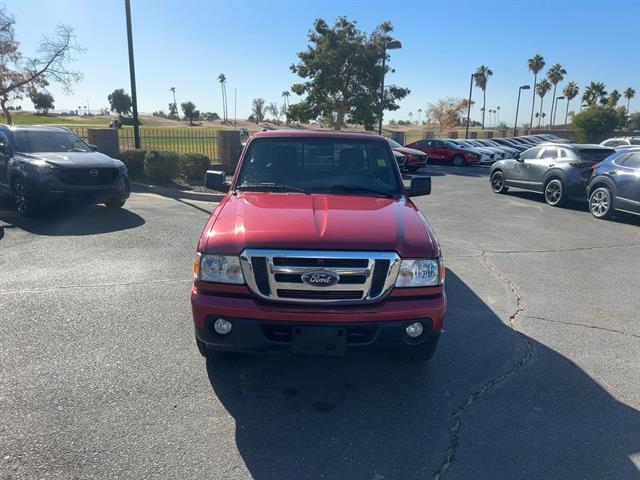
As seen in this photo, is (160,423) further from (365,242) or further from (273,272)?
(365,242)

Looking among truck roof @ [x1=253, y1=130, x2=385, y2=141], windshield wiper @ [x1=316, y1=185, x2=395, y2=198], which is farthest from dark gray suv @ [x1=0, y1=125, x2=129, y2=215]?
windshield wiper @ [x1=316, y1=185, x2=395, y2=198]

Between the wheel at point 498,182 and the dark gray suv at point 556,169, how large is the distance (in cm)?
25

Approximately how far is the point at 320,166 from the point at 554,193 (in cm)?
981

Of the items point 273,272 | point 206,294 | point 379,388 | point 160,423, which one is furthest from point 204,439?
point 379,388

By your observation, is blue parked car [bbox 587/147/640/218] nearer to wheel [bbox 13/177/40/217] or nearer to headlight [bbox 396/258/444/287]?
headlight [bbox 396/258/444/287]

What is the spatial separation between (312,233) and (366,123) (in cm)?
2651

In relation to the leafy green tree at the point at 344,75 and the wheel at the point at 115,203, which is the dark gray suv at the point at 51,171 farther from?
the leafy green tree at the point at 344,75

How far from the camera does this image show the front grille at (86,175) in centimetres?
870

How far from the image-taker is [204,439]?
289 centimetres

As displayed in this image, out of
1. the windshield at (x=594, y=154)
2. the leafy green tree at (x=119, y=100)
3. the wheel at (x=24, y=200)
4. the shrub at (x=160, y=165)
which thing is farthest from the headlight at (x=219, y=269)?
the leafy green tree at (x=119, y=100)

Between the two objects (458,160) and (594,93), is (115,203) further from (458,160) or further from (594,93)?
(594,93)

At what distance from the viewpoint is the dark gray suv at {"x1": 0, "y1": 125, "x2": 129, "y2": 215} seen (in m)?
8.62

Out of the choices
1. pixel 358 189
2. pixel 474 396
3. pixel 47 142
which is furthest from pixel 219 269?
pixel 47 142

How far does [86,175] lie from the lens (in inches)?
352
